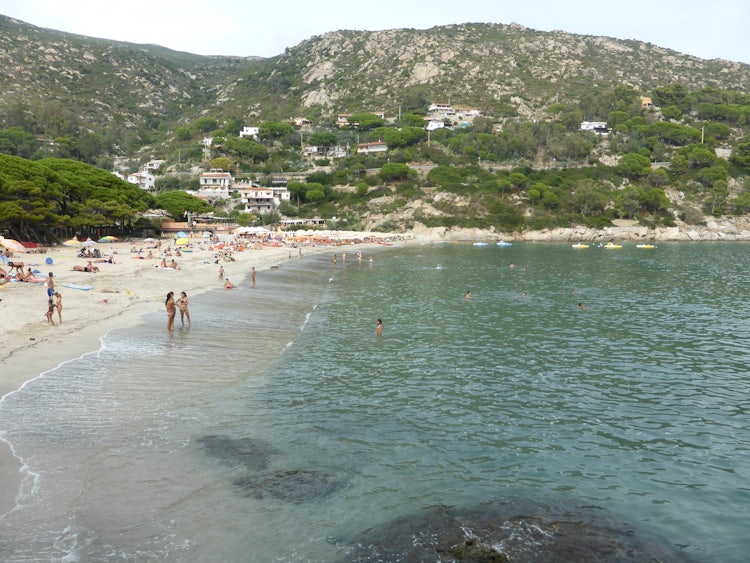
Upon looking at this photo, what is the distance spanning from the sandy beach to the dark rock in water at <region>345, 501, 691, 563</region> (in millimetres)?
6411

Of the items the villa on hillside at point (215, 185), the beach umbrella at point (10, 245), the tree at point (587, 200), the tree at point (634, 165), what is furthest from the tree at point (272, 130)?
the beach umbrella at point (10, 245)

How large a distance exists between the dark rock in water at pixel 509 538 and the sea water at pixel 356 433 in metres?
0.24

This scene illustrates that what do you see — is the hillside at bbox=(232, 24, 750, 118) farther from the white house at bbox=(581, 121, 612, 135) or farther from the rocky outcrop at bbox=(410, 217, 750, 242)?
the rocky outcrop at bbox=(410, 217, 750, 242)

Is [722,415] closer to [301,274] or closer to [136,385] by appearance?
[136,385]

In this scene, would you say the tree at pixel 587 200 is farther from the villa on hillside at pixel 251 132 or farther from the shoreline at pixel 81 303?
the villa on hillside at pixel 251 132

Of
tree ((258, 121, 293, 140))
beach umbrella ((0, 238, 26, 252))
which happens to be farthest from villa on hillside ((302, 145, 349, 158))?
beach umbrella ((0, 238, 26, 252))

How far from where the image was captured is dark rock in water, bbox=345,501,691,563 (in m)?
7.70

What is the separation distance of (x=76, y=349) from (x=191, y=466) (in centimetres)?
992

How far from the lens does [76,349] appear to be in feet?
56.8

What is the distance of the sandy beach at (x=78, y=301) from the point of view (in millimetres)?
15147

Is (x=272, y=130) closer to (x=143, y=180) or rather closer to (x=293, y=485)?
(x=143, y=180)

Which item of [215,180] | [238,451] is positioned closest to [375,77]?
[215,180]

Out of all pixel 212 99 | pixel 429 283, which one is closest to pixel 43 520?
pixel 429 283

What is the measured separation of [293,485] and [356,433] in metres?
2.93
